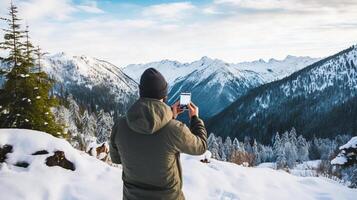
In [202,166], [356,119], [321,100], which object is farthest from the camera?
[321,100]

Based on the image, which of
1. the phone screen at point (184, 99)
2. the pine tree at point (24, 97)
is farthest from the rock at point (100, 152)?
the phone screen at point (184, 99)

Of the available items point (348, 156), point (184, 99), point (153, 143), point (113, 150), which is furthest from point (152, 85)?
point (348, 156)

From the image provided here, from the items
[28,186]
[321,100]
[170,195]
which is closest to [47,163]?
[28,186]

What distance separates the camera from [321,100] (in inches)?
7402

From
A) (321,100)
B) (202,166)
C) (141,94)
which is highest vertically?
(141,94)

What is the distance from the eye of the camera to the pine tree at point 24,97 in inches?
587

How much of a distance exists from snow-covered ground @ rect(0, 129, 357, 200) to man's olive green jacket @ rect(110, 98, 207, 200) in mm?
4057

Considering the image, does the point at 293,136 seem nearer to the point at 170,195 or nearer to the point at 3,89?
the point at 3,89

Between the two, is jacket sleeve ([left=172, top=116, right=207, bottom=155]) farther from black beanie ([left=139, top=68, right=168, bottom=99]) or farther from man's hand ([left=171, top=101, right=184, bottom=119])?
black beanie ([left=139, top=68, right=168, bottom=99])

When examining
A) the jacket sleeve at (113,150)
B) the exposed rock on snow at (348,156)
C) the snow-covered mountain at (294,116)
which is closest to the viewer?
the jacket sleeve at (113,150)

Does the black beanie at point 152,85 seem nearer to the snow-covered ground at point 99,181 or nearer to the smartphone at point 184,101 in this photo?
the smartphone at point 184,101

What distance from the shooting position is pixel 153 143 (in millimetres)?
4223

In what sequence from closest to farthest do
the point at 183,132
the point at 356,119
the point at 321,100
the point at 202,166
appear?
the point at 183,132, the point at 202,166, the point at 356,119, the point at 321,100

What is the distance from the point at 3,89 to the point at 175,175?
12.6 meters
